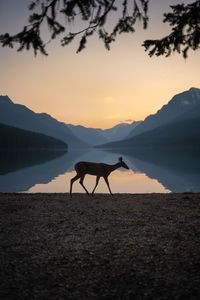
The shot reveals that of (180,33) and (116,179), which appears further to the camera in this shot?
(116,179)

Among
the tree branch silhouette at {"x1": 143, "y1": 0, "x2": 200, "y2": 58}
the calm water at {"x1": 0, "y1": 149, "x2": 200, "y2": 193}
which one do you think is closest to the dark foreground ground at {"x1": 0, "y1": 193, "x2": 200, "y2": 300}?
the tree branch silhouette at {"x1": 143, "y1": 0, "x2": 200, "y2": 58}

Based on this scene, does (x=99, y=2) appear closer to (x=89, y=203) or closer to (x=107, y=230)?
(x=107, y=230)

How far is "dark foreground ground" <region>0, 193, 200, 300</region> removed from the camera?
6.41m

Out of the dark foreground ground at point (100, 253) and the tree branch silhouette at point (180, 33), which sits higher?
the tree branch silhouette at point (180, 33)

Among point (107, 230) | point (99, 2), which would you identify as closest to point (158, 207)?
point (107, 230)

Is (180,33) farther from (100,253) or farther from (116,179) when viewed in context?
(116,179)

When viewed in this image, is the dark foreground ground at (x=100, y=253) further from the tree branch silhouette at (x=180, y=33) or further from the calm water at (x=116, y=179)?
the calm water at (x=116, y=179)

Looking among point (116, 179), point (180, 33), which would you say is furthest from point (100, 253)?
point (116, 179)

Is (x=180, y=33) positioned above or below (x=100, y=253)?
above

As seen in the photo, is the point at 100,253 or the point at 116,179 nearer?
the point at 100,253

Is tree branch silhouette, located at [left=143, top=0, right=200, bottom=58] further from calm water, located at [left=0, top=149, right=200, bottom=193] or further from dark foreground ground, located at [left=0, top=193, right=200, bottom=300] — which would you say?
calm water, located at [left=0, top=149, right=200, bottom=193]

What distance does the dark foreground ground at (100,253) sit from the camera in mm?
6414

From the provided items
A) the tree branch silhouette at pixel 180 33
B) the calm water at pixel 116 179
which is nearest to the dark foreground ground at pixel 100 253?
the tree branch silhouette at pixel 180 33

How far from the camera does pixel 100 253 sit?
8.58 metres
